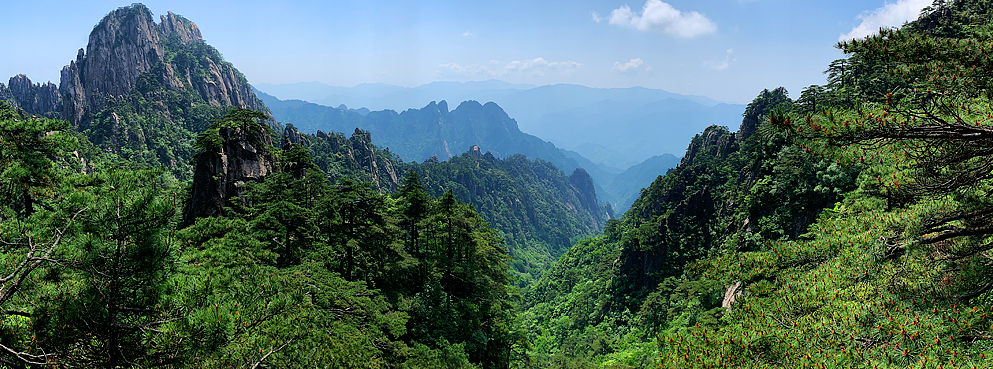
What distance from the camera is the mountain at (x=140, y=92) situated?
219 feet

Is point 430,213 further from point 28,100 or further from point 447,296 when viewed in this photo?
point 28,100

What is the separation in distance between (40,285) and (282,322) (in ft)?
11.4

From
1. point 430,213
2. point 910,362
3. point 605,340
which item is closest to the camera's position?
point 910,362

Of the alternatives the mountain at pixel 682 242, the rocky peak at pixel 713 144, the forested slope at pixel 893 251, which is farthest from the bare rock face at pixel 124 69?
the forested slope at pixel 893 251

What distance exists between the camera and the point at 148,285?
6.45 metres

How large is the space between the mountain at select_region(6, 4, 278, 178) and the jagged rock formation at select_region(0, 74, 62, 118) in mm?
169

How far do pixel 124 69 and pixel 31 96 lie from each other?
26.8 meters

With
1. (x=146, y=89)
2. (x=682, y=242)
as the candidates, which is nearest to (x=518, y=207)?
(x=682, y=242)

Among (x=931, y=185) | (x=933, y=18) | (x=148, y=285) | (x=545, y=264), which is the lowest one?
(x=545, y=264)

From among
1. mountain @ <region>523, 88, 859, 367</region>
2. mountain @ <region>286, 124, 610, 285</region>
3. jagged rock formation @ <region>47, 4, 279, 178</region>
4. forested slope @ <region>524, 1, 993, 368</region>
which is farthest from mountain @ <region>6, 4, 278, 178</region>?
forested slope @ <region>524, 1, 993, 368</region>

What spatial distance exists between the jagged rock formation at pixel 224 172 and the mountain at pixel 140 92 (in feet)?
156

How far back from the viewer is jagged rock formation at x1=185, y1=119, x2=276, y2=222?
24141 millimetres

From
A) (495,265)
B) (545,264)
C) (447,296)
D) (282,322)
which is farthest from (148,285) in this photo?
(545,264)

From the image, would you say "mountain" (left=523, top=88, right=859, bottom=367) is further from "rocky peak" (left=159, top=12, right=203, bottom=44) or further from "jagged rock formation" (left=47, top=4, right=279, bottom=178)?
"rocky peak" (left=159, top=12, right=203, bottom=44)
